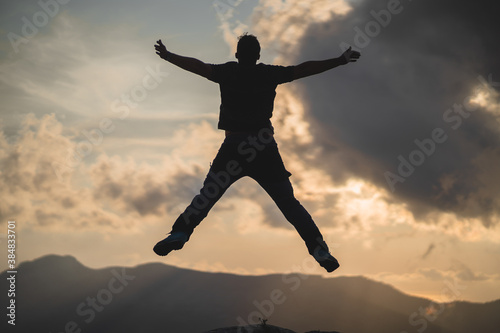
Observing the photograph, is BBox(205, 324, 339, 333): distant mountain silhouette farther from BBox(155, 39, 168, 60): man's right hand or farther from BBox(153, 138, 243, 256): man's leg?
BBox(155, 39, 168, 60): man's right hand

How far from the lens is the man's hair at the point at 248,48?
666cm

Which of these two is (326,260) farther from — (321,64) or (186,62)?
(186,62)

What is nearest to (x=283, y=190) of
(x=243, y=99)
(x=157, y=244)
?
(x=243, y=99)

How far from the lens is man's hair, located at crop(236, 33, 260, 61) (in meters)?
6.66

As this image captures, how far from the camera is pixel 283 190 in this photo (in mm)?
6727

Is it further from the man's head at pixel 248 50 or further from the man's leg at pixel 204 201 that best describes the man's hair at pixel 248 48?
the man's leg at pixel 204 201

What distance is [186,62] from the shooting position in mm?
6488

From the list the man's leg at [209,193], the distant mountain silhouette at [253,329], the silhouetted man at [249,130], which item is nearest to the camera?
the man's leg at [209,193]

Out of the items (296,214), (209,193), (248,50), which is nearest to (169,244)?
(209,193)

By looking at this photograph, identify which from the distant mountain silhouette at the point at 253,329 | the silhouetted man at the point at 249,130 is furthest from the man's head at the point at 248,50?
the distant mountain silhouette at the point at 253,329

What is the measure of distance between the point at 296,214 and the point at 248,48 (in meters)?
2.65

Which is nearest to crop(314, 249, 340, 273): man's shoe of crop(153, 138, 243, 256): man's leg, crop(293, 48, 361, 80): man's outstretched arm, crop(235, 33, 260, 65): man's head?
crop(153, 138, 243, 256): man's leg

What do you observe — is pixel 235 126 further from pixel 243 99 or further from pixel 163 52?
pixel 163 52

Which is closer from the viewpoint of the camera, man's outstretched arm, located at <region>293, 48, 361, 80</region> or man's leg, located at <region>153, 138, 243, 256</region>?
man's leg, located at <region>153, 138, 243, 256</region>
